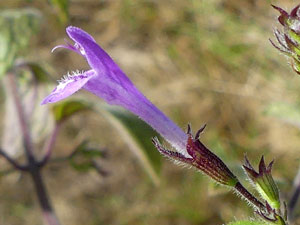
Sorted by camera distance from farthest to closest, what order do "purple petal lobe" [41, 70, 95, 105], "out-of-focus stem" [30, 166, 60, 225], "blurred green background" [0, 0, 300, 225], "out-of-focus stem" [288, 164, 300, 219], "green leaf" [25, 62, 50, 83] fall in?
"blurred green background" [0, 0, 300, 225] → "green leaf" [25, 62, 50, 83] → "out-of-focus stem" [30, 166, 60, 225] → "out-of-focus stem" [288, 164, 300, 219] → "purple petal lobe" [41, 70, 95, 105]

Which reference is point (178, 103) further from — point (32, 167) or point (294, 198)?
point (294, 198)

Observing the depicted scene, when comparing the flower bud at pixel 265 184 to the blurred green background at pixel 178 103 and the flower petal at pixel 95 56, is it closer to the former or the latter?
the flower petal at pixel 95 56

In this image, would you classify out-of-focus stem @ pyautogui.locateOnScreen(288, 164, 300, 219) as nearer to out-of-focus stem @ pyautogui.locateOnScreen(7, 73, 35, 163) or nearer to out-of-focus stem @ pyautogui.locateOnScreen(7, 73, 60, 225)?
out-of-focus stem @ pyautogui.locateOnScreen(7, 73, 60, 225)

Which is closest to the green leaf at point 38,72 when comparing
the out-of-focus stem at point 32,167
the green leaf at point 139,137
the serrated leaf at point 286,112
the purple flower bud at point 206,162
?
the out-of-focus stem at point 32,167

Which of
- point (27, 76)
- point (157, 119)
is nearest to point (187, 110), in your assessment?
point (27, 76)

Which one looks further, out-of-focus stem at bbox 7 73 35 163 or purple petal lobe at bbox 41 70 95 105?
out-of-focus stem at bbox 7 73 35 163

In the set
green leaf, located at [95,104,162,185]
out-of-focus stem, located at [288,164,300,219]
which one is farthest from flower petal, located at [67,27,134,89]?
green leaf, located at [95,104,162,185]

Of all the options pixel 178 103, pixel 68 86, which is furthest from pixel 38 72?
pixel 178 103
